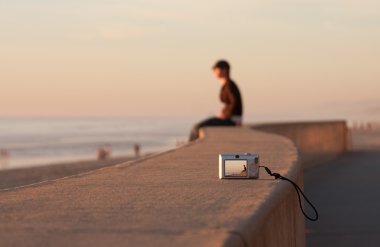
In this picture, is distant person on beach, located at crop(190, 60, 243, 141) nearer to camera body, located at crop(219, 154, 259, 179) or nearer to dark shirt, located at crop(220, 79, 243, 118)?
dark shirt, located at crop(220, 79, 243, 118)

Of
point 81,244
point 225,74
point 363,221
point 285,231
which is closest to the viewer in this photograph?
point 81,244

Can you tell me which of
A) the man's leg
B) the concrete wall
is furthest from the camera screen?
the concrete wall

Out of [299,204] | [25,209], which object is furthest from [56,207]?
[299,204]

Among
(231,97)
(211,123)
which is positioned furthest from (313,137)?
(231,97)

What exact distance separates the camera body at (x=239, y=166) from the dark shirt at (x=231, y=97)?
871 centimetres

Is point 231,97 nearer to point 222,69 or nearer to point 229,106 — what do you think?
point 229,106

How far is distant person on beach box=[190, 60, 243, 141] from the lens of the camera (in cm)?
1537

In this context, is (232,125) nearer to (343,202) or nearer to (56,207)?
(343,202)

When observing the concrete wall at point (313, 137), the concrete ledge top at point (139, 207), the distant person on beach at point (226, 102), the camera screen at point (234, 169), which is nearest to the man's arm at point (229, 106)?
the distant person on beach at point (226, 102)

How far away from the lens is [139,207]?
5285 millimetres

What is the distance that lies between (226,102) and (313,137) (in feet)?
15.5

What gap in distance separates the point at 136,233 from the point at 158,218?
1.48ft

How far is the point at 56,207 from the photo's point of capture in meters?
5.30

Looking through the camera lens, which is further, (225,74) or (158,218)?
(225,74)
